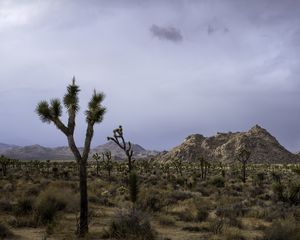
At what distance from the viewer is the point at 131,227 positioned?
41.9 ft

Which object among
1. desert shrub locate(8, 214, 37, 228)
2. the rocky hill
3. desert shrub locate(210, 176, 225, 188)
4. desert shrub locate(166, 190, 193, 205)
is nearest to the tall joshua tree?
desert shrub locate(8, 214, 37, 228)

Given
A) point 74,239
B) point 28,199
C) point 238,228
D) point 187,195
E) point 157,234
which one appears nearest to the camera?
point 74,239

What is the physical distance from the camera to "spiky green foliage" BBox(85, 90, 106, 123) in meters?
14.3

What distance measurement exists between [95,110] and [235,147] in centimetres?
11515

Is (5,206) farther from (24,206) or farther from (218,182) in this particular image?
(218,182)

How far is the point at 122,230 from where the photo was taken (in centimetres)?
→ 1288

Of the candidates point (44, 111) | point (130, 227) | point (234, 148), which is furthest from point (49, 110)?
point (234, 148)

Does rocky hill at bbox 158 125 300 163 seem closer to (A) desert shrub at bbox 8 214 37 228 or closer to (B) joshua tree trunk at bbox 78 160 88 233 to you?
(A) desert shrub at bbox 8 214 37 228

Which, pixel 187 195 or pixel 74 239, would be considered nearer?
pixel 74 239

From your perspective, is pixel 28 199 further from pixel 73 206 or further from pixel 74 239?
pixel 74 239

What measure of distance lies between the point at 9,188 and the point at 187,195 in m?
10.3

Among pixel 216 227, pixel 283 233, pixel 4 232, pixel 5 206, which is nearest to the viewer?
pixel 283 233

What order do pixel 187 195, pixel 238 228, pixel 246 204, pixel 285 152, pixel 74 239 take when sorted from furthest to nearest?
1. pixel 285 152
2. pixel 187 195
3. pixel 246 204
4. pixel 238 228
5. pixel 74 239

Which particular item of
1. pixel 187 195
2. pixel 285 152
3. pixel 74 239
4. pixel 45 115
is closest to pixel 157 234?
pixel 74 239
